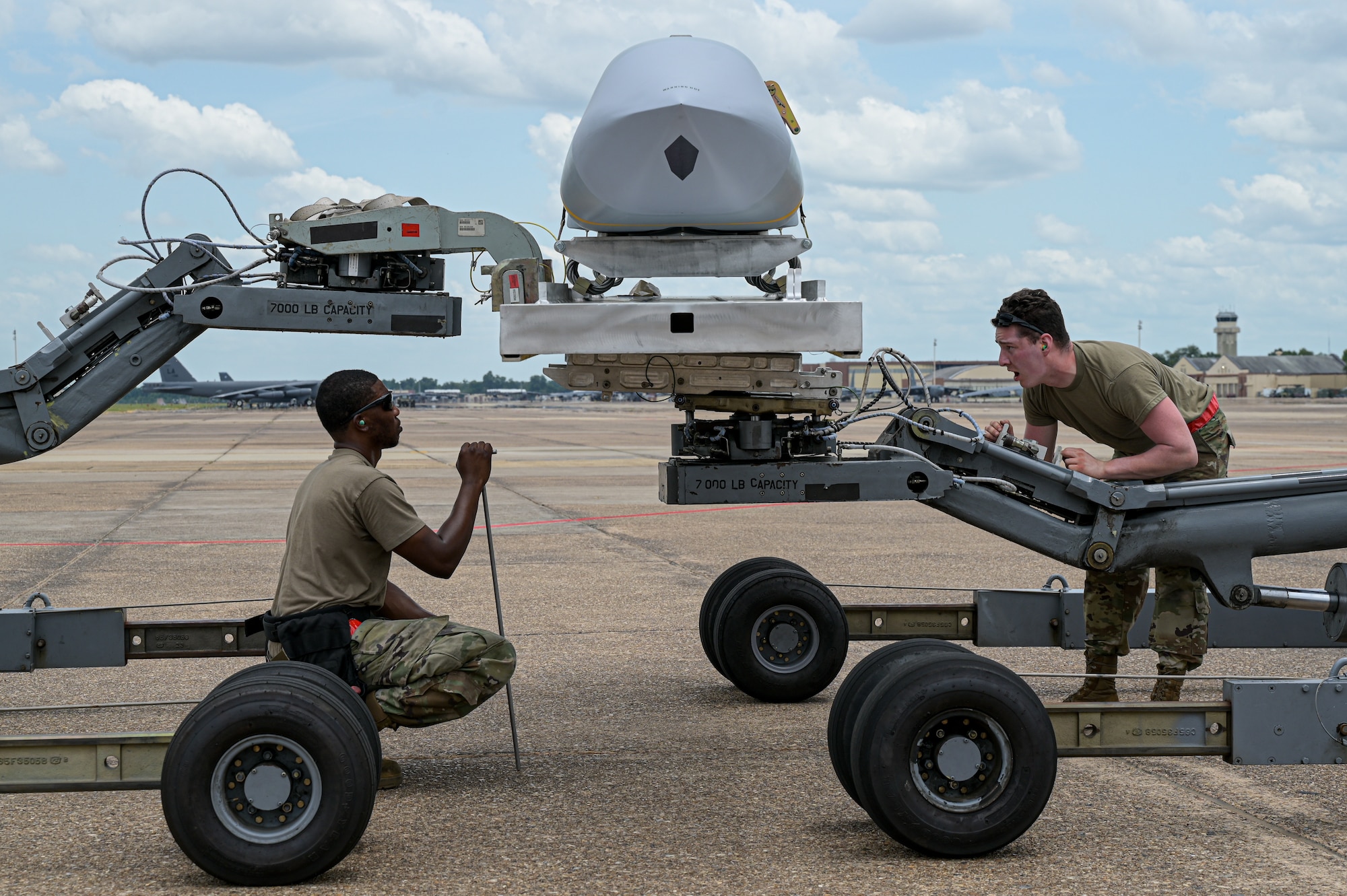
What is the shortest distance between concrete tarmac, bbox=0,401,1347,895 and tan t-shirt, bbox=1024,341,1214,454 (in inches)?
58.9

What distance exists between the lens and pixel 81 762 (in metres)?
4.13

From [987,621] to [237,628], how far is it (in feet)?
12.5

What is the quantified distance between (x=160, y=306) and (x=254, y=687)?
241 centimetres

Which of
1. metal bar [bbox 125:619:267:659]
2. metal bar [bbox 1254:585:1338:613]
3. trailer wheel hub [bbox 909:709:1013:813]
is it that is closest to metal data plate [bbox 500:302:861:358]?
trailer wheel hub [bbox 909:709:1013:813]

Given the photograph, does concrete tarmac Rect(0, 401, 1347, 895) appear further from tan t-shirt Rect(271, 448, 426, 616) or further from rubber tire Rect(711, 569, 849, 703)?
tan t-shirt Rect(271, 448, 426, 616)

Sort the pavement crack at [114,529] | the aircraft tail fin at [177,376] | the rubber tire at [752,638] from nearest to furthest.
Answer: the rubber tire at [752,638]
the pavement crack at [114,529]
the aircraft tail fin at [177,376]

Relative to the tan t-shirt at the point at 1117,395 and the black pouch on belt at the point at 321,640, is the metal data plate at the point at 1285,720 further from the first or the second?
the black pouch on belt at the point at 321,640

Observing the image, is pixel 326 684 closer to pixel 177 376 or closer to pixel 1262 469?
pixel 1262 469

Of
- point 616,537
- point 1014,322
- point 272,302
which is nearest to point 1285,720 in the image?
point 1014,322

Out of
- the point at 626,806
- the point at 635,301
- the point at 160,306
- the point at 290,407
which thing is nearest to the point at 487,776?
the point at 626,806

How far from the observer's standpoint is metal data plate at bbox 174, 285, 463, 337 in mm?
5469

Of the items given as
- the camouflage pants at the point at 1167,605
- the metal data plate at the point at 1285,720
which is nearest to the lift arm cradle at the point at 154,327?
the camouflage pants at the point at 1167,605

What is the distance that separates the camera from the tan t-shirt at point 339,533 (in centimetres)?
466

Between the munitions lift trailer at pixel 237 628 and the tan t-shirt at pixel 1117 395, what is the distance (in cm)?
245
